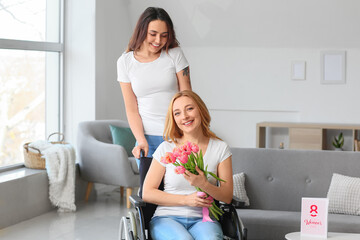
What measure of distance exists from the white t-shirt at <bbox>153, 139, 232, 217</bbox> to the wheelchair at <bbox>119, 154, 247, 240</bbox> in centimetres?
10

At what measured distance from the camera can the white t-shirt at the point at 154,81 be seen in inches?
115

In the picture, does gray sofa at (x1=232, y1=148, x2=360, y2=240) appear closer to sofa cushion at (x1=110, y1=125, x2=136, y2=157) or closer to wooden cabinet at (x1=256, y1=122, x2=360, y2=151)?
sofa cushion at (x1=110, y1=125, x2=136, y2=157)

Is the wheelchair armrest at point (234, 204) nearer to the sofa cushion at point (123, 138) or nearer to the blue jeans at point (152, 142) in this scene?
the blue jeans at point (152, 142)

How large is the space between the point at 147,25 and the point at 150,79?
0.27 meters

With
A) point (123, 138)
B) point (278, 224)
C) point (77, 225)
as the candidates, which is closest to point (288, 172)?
point (278, 224)

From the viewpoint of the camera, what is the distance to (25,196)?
4.71 m

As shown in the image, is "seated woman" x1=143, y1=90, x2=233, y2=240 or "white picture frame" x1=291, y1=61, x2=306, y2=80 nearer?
"seated woman" x1=143, y1=90, x2=233, y2=240

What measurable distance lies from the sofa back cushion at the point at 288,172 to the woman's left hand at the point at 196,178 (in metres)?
1.25

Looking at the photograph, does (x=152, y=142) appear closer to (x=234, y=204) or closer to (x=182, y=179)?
(x=182, y=179)

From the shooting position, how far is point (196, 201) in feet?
8.44

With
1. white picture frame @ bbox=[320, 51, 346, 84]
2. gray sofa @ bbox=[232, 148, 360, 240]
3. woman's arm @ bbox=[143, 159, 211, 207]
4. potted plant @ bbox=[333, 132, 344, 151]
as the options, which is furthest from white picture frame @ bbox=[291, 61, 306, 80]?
woman's arm @ bbox=[143, 159, 211, 207]

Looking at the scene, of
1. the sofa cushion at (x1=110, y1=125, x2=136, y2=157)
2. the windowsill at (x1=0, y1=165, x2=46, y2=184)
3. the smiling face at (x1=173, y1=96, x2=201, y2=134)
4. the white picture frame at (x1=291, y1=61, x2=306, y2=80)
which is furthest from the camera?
the white picture frame at (x1=291, y1=61, x2=306, y2=80)

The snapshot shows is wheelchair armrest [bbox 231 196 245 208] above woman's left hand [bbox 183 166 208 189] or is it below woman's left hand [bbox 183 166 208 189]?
below

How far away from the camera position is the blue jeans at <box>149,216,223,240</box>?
98.8 inches
